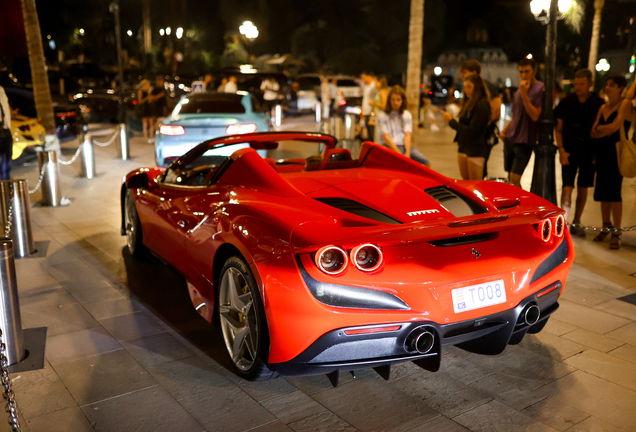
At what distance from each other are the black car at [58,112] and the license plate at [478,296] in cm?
1536

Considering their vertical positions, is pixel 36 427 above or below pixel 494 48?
below

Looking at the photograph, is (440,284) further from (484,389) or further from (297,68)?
(297,68)

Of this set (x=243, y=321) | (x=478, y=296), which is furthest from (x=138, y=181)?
(x=478, y=296)

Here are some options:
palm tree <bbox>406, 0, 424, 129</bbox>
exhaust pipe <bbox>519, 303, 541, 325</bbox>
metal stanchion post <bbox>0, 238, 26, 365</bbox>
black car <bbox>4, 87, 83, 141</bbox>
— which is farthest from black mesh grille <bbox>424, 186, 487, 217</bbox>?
black car <bbox>4, 87, 83, 141</bbox>

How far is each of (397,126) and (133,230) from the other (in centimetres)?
398

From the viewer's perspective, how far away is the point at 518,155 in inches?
312

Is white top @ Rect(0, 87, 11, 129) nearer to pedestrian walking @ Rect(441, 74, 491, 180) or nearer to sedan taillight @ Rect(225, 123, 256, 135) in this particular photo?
sedan taillight @ Rect(225, 123, 256, 135)

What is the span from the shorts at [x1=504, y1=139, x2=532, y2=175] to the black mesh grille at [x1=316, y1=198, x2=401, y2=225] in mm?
4761

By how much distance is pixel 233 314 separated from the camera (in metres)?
3.90

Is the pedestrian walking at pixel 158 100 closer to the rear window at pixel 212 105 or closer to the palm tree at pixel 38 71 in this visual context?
the palm tree at pixel 38 71

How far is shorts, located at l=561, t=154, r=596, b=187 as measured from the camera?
7102 millimetres

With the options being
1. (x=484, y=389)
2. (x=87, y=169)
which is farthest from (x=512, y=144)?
(x=87, y=169)

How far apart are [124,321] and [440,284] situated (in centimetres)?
269

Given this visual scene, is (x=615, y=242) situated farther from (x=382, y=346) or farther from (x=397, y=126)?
(x=382, y=346)
